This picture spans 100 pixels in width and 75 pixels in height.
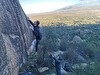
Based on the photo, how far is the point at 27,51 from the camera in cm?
1609

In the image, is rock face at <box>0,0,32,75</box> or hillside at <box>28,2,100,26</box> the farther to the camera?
hillside at <box>28,2,100,26</box>

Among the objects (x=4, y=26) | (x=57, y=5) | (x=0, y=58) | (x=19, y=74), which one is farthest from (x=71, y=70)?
(x=57, y=5)

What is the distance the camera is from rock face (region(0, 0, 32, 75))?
436 inches

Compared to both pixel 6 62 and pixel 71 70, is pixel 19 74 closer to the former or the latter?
pixel 6 62

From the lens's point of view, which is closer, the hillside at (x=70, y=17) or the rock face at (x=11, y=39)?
the rock face at (x=11, y=39)

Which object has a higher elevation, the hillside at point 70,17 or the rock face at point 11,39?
the rock face at point 11,39

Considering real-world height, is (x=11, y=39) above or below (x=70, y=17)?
above

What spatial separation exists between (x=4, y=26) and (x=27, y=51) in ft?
13.1

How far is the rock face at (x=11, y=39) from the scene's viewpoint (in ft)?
36.4

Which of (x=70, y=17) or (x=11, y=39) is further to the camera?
(x=70, y=17)

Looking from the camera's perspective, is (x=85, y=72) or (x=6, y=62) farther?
(x=85, y=72)

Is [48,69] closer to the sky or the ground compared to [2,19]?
closer to the ground

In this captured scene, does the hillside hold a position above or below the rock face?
below

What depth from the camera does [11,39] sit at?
42.3ft
